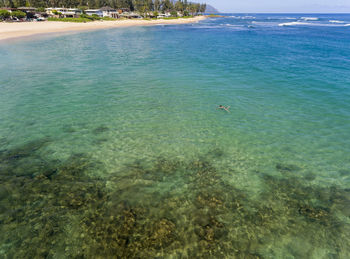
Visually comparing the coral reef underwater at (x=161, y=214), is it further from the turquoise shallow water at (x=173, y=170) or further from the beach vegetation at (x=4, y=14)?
the beach vegetation at (x=4, y=14)

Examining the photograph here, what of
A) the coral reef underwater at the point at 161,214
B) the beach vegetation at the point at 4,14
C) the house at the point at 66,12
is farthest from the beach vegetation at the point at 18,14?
the coral reef underwater at the point at 161,214

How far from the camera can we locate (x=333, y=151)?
42.7ft

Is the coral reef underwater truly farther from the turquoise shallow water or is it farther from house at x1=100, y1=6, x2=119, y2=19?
house at x1=100, y1=6, x2=119, y2=19

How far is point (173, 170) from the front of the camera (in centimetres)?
1123

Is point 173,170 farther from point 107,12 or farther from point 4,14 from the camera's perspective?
point 107,12

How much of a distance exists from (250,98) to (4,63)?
124ft

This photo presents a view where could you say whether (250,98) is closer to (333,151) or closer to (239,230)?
(333,151)

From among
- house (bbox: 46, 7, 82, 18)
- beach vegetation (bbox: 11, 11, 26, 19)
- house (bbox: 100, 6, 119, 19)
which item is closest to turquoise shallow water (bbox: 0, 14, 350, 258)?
beach vegetation (bbox: 11, 11, 26, 19)

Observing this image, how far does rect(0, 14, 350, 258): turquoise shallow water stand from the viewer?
783 cm

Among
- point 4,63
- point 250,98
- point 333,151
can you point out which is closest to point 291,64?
point 250,98

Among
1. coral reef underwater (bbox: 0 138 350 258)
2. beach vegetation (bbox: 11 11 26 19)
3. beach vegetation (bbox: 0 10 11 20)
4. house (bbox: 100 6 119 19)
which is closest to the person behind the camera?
coral reef underwater (bbox: 0 138 350 258)

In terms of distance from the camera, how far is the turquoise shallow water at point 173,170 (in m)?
7.83

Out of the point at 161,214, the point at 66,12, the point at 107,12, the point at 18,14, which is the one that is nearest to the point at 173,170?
the point at 161,214

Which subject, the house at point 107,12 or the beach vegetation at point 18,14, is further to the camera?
the house at point 107,12
